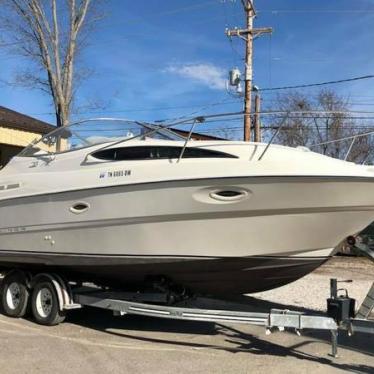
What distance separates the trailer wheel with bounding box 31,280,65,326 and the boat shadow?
42 centimetres

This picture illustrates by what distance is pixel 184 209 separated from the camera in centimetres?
696

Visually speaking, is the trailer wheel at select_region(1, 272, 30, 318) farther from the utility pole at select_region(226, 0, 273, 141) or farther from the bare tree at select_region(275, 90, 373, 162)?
the utility pole at select_region(226, 0, 273, 141)

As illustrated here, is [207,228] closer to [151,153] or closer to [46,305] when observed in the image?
[151,153]

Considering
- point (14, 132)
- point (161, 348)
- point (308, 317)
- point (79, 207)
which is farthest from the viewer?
point (14, 132)

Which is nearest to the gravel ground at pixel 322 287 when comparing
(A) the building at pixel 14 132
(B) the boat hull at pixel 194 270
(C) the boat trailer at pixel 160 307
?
(C) the boat trailer at pixel 160 307

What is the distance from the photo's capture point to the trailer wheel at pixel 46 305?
8.17m

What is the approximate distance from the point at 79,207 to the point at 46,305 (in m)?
1.61

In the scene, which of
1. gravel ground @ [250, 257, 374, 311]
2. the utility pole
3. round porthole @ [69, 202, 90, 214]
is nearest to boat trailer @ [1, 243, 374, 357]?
round porthole @ [69, 202, 90, 214]

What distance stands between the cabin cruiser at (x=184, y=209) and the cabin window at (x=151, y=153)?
1 cm

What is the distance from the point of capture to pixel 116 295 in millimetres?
8062

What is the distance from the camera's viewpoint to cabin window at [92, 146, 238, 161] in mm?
7000

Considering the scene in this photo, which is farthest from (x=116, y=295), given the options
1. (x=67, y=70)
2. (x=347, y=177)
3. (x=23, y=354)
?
(x=67, y=70)

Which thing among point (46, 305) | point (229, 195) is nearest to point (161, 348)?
point (229, 195)

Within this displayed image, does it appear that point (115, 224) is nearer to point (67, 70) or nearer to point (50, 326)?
point (50, 326)
